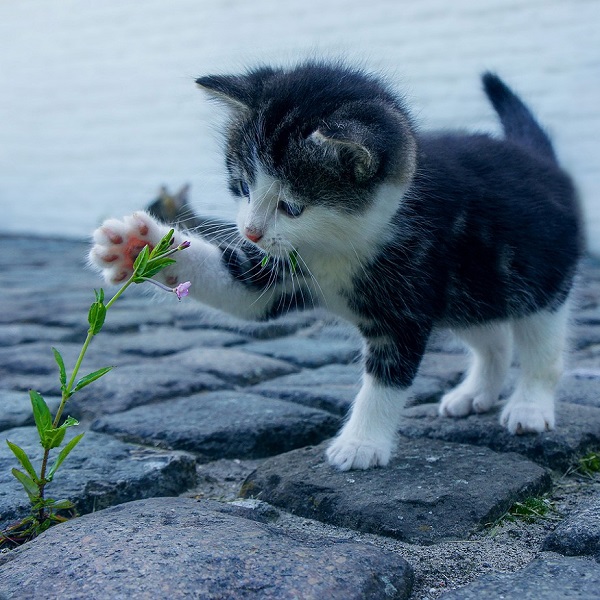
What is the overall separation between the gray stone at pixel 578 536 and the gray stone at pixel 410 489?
0.15 metres

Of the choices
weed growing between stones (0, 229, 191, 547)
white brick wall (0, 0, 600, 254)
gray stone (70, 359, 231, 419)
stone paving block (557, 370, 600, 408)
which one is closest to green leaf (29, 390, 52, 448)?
weed growing between stones (0, 229, 191, 547)

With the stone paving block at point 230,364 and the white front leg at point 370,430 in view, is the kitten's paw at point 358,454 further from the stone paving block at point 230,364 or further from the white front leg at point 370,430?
the stone paving block at point 230,364

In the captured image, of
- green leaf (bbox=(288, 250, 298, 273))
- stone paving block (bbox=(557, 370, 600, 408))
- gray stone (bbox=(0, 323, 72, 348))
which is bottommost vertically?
gray stone (bbox=(0, 323, 72, 348))

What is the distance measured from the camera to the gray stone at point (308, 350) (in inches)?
126

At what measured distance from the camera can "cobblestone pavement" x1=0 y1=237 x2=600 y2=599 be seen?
1.26 meters

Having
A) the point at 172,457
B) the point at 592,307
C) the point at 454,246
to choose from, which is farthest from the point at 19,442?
the point at 592,307

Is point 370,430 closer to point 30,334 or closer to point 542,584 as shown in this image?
point 542,584

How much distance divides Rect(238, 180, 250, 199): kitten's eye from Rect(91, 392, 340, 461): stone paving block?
1.97 ft

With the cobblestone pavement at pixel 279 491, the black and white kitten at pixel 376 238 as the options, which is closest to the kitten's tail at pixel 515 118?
the black and white kitten at pixel 376 238

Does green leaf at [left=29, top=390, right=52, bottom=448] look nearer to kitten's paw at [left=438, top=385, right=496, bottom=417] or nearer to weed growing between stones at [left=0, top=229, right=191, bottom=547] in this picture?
weed growing between stones at [left=0, top=229, right=191, bottom=547]

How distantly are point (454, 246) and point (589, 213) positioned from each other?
449cm

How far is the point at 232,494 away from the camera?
183cm

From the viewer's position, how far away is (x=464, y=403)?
236cm

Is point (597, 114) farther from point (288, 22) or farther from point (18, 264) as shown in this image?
point (18, 264)
